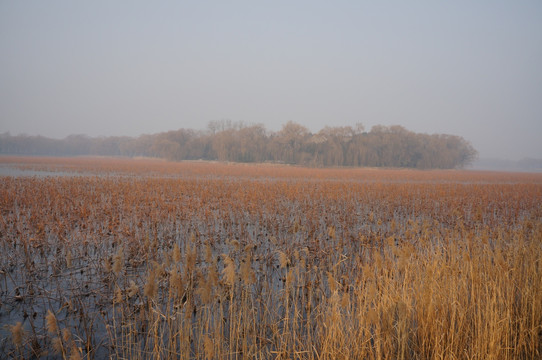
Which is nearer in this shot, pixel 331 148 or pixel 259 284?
pixel 259 284

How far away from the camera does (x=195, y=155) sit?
3745 inches

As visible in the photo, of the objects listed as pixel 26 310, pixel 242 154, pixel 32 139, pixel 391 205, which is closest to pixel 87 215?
pixel 26 310

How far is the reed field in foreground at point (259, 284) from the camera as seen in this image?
3400 millimetres

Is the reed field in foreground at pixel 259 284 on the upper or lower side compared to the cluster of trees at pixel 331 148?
lower

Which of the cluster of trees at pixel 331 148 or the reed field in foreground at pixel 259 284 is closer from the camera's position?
the reed field in foreground at pixel 259 284

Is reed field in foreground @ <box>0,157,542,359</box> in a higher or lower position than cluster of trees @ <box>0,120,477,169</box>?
lower

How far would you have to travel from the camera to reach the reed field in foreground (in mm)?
3400

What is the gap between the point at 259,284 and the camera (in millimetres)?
5547

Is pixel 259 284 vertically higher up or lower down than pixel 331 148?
lower down

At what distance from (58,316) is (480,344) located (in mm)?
5326

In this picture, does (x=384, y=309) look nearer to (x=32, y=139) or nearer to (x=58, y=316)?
(x=58, y=316)

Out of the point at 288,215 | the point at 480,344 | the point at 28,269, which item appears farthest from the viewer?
the point at 288,215

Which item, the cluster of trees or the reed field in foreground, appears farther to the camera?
the cluster of trees

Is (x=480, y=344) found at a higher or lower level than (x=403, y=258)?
lower
